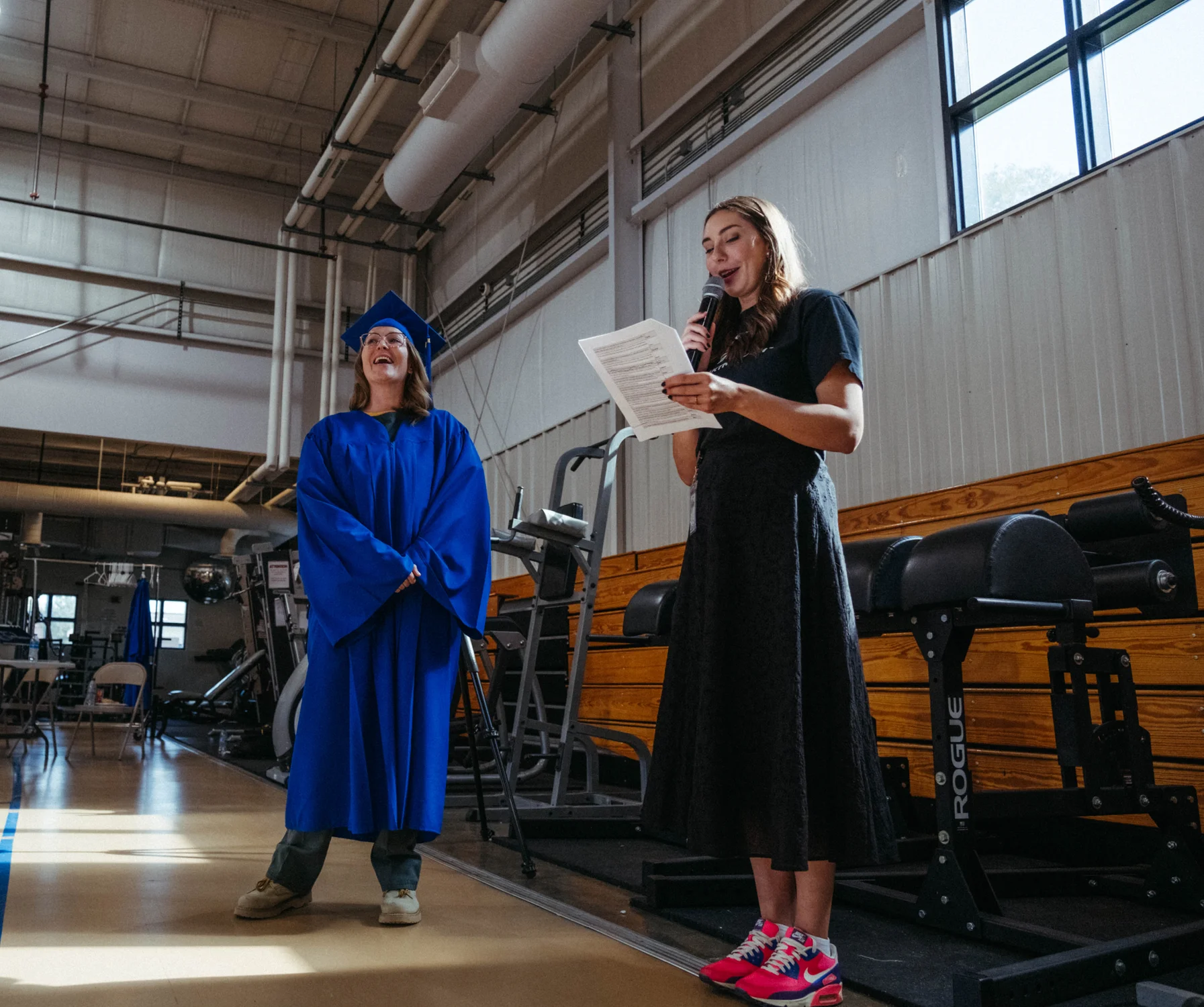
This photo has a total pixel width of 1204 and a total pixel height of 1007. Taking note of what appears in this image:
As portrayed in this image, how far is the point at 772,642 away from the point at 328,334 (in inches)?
348

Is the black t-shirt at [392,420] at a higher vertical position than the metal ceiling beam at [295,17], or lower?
lower

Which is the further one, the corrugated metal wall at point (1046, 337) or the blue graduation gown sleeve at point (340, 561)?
the corrugated metal wall at point (1046, 337)

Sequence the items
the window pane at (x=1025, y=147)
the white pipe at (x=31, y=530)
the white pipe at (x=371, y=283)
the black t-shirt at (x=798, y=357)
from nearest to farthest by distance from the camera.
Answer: the black t-shirt at (x=798, y=357)
the window pane at (x=1025, y=147)
the white pipe at (x=371, y=283)
the white pipe at (x=31, y=530)

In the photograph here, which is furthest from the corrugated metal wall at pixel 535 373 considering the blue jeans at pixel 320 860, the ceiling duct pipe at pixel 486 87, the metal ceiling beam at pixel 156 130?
the blue jeans at pixel 320 860

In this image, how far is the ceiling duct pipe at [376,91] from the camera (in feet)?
21.4

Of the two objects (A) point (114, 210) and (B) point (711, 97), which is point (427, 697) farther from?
(A) point (114, 210)

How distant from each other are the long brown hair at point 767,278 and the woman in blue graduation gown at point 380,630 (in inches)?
36.6

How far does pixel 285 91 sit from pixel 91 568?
11490 mm

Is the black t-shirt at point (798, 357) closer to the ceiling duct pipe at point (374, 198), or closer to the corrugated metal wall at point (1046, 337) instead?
the corrugated metal wall at point (1046, 337)

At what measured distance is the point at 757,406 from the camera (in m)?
1.48

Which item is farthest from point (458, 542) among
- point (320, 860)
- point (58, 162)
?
point (58, 162)

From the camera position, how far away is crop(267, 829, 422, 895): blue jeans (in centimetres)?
212

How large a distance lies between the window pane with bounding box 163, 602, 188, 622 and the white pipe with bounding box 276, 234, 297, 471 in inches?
377

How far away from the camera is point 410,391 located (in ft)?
8.08
